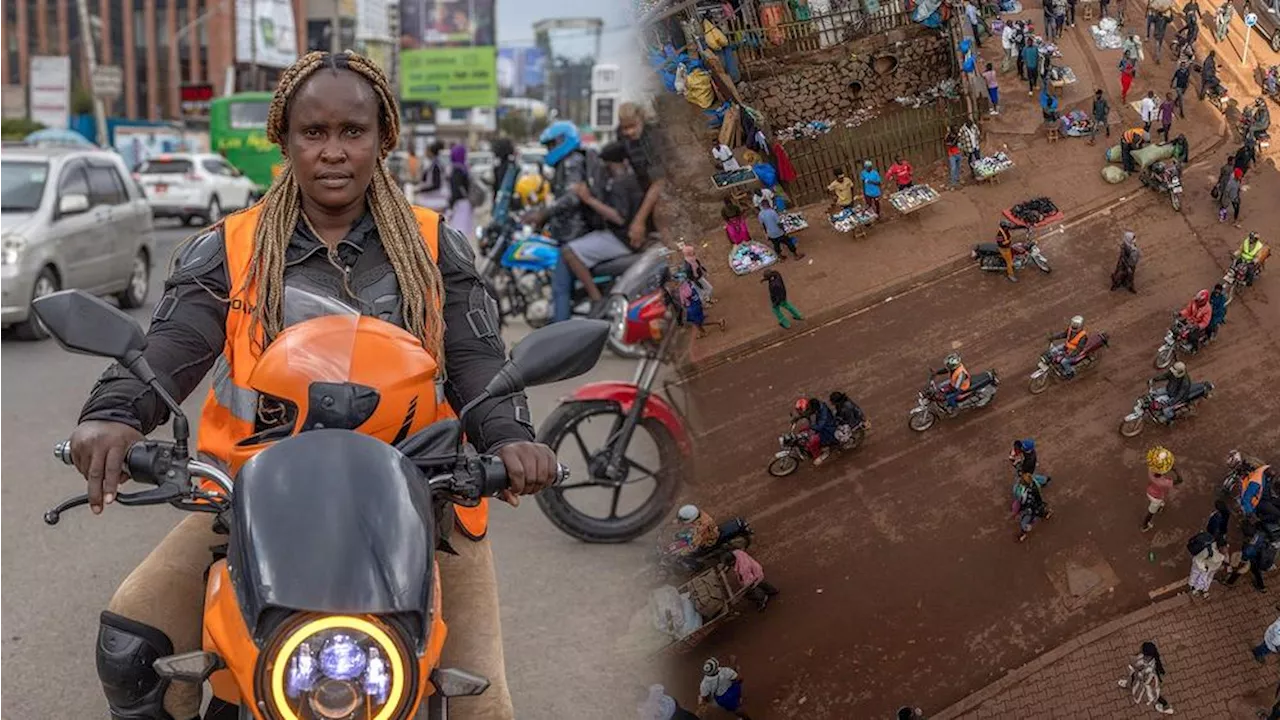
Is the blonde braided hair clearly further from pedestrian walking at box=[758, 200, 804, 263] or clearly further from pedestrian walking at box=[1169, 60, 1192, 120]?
pedestrian walking at box=[1169, 60, 1192, 120]

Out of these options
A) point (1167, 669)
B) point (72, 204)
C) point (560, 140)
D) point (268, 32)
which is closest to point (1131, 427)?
point (1167, 669)

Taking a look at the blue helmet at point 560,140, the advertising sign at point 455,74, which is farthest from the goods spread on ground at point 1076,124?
the advertising sign at point 455,74

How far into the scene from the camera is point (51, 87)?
23.8m

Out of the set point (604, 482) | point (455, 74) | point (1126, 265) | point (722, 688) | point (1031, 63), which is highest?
point (455, 74)

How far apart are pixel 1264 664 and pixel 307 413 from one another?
62.6 inches

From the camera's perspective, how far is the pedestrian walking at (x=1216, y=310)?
6.95 ft

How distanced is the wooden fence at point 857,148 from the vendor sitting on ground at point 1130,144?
0.35 meters

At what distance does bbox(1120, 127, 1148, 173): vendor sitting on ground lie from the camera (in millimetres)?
2178

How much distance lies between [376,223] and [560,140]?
615cm

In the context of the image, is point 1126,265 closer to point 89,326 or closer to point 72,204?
point 89,326

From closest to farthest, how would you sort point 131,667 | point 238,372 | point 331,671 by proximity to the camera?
point 331,671, point 131,667, point 238,372

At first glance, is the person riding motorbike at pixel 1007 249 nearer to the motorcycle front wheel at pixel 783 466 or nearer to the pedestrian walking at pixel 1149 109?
the pedestrian walking at pixel 1149 109

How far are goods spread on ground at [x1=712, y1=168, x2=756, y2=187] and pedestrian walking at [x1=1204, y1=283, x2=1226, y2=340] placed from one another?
82cm

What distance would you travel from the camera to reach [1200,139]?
7.24 ft
